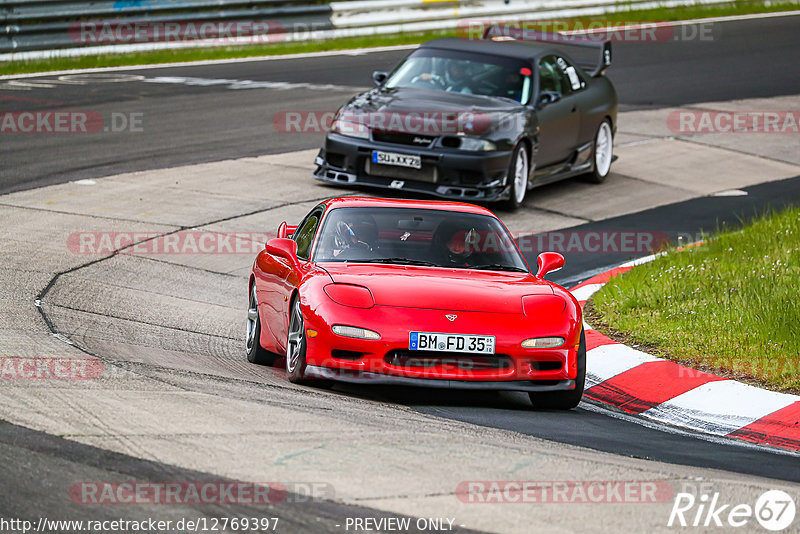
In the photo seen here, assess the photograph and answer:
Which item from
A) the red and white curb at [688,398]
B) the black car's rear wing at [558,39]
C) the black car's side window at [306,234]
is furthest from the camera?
the black car's rear wing at [558,39]

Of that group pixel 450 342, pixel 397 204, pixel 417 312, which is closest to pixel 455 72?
pixel 397 204

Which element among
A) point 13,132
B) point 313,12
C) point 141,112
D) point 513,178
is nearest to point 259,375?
point 513,178

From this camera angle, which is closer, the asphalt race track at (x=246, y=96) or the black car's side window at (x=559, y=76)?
the black car's side window at (x=559, y=76)

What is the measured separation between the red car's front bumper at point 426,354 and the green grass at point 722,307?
1634mm

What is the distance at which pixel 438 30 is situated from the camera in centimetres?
2797

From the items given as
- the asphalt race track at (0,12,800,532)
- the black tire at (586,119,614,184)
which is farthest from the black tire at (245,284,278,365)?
the black tire at (586,119,614,184)

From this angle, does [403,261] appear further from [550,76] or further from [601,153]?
A: [601,153]

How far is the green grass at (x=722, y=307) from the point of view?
852cm

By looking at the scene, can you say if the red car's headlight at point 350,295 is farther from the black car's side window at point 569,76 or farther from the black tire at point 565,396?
the black car's side window at point 569,76

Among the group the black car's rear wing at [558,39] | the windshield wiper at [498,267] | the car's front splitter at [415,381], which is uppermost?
the black car's rear wing at [558,39]

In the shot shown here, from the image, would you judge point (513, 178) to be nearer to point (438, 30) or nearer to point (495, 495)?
point (495, 495)

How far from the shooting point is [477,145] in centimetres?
Result: 1409

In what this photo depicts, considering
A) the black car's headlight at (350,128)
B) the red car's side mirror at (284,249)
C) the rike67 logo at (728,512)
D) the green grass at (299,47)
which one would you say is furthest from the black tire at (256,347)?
the green grass at (299,47)

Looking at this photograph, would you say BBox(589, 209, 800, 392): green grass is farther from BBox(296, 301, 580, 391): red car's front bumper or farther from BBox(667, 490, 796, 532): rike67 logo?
BBox(667, 490, 796, 532): rike67 logo
